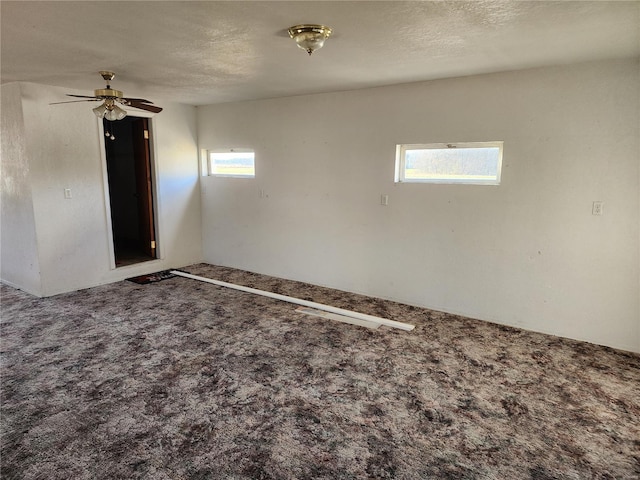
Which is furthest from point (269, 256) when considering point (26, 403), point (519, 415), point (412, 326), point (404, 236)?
point (519, 415)

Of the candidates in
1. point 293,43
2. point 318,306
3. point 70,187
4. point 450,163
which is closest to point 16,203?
point 70,187

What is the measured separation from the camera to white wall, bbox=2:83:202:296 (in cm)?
427

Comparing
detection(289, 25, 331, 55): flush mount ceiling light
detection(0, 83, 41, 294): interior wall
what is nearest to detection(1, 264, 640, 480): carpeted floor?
detection(0, 83, 41, 294): interior wall


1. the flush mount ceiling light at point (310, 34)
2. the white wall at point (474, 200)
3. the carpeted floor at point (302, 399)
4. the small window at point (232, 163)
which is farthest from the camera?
the small window at point (232, 163)

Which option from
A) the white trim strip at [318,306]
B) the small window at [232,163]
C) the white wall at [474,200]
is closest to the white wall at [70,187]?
the small window at [232,163]

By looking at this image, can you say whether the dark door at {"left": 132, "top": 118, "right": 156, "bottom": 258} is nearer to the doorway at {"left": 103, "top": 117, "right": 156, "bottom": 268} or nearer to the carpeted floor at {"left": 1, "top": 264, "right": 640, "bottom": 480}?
the doorway at {"left": 103, "top": 117, "right": 156, "bottom": 268}

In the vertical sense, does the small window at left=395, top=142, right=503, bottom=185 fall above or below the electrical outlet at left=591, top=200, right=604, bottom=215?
above

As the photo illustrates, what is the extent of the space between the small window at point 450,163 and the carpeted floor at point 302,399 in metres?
1.46

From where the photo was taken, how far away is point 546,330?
3.58 metres

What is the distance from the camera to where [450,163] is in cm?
397

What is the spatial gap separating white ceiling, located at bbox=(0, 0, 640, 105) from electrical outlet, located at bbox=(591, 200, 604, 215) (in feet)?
3.77

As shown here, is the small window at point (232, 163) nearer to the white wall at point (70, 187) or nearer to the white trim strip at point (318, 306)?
the white wall at point (70, 187)

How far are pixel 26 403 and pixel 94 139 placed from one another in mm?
3357

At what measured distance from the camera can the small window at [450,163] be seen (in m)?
3.73
